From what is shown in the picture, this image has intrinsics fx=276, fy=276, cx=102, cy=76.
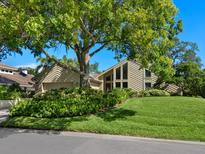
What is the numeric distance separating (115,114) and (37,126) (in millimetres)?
4239

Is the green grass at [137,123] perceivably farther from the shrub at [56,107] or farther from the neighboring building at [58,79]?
the neighboring building at [58,79]

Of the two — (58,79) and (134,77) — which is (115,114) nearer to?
(58,79)

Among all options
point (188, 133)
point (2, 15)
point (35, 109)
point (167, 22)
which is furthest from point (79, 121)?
point (167, 22)

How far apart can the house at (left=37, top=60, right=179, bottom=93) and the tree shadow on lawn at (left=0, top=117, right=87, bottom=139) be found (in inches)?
838

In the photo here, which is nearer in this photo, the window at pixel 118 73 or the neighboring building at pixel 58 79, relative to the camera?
the neighboring building at pixel 58 79

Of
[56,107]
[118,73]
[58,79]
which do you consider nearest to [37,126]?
[56,107]

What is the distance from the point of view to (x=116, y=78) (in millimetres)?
38500

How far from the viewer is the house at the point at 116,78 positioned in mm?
35972

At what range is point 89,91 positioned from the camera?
1861 cm

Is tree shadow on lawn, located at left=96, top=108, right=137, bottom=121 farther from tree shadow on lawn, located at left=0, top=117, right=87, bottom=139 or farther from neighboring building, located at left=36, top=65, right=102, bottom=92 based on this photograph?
neighboring building, located at left=36, top=65, right=102, bottom=92

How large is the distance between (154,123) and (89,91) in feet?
21.6

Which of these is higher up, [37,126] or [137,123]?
[137,123]

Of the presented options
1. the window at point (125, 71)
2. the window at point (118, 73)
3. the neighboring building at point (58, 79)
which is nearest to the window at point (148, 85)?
the window at point (125, 71)

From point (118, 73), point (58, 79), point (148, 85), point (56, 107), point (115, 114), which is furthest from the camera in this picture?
point (118, 73)
